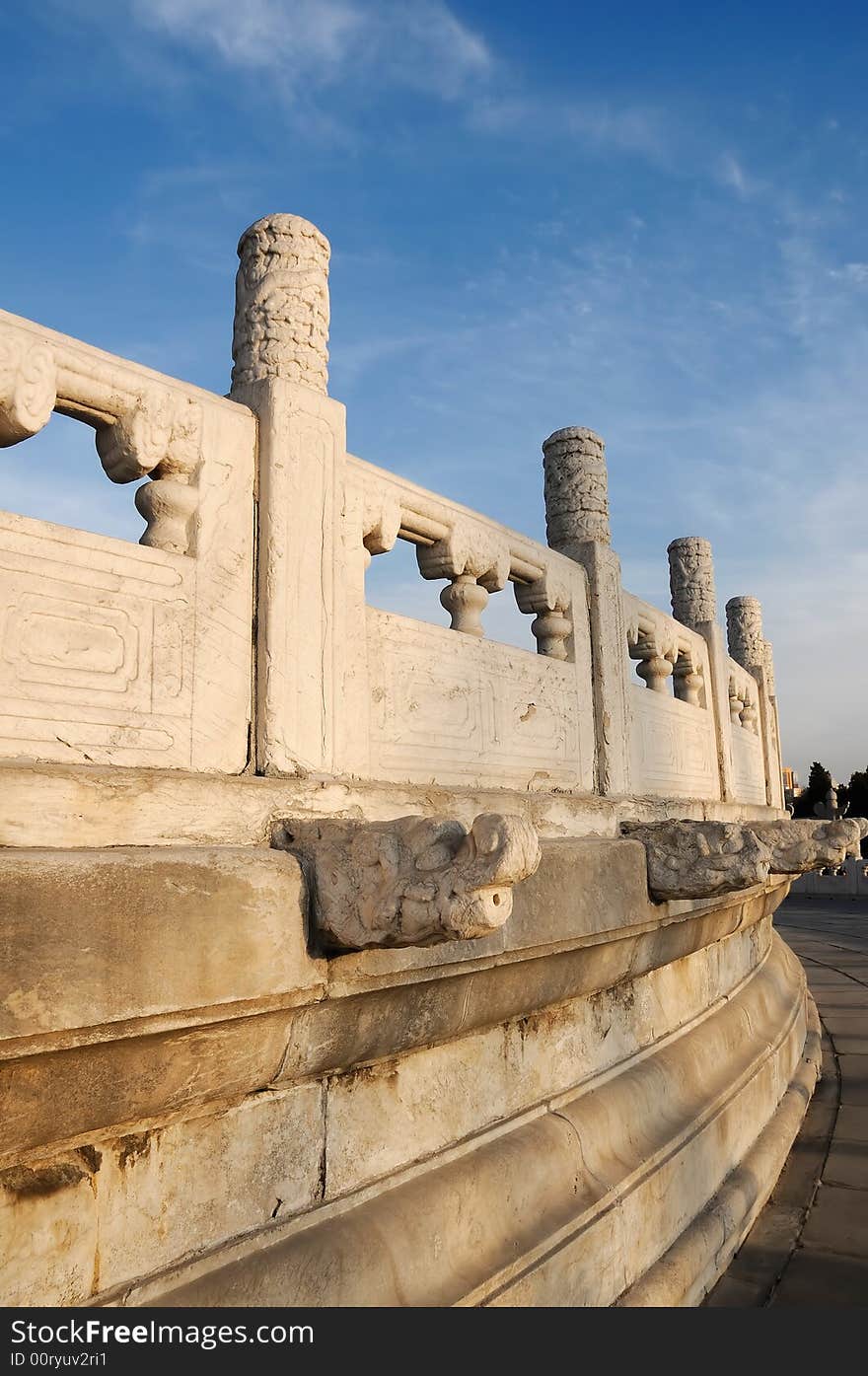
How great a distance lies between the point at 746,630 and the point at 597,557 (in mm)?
4568

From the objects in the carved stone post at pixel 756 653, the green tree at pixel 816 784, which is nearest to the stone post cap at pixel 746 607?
the carved stone post at pixel 756 653

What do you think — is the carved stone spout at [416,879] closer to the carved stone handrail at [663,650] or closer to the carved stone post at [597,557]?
the carved stone post at [597,557]

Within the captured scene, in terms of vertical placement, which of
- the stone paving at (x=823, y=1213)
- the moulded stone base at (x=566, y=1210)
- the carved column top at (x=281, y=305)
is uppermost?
the carved column top at (x=281, y=305)

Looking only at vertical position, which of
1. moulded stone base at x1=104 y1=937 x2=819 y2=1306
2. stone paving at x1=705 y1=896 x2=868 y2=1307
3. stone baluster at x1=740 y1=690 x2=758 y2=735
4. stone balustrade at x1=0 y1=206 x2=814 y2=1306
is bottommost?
stone paving at x1=705 y1=896 x2=868 y2=1307

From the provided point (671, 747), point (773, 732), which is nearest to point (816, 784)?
point (773, 732)

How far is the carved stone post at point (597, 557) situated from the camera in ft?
13.3

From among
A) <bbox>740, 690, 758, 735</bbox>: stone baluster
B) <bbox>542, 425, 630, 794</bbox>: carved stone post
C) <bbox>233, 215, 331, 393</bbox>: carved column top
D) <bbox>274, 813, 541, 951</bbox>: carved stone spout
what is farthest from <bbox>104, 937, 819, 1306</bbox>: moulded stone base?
<bbox>740, 690, 758, 735</bbox>: stone baluster

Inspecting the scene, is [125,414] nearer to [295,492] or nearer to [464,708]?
[295,492]

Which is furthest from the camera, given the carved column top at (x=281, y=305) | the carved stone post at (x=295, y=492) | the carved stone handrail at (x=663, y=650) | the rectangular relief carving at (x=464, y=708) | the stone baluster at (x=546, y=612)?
the carved stone handrail at (x=663, y=650)

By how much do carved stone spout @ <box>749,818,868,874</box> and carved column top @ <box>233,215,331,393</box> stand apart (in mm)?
2990

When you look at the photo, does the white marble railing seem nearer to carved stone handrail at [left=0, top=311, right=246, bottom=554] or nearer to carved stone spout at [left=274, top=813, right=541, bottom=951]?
carved stone handrail at [left=0, top=311, right=246, bottom=554]

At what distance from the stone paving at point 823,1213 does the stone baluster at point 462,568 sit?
2.49 metres

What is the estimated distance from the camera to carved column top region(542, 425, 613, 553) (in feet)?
14.1

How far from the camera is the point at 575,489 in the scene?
4.36 meters
